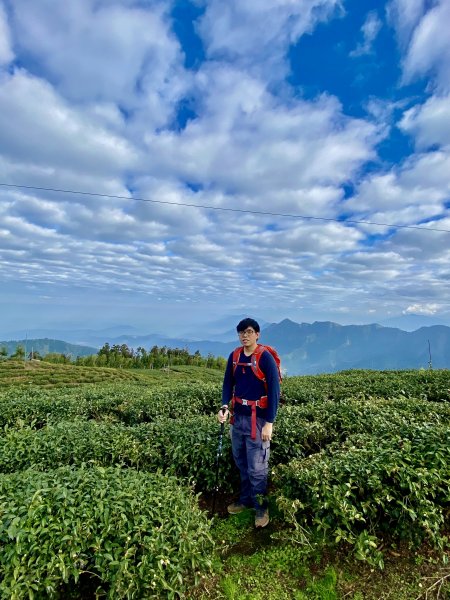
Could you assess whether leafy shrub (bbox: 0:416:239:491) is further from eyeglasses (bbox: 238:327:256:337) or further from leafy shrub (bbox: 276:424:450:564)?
eyeglasses (bbox: 238:327:256:337)

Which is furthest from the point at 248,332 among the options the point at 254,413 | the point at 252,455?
the point at 252,455

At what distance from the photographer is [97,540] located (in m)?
3.43

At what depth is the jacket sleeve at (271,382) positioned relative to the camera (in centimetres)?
511

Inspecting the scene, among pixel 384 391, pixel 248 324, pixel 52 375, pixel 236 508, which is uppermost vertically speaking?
pixel 248 324

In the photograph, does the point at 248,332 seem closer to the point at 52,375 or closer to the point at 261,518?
the point at 261,518

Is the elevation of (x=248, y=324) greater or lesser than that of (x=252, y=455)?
greater

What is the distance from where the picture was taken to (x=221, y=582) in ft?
13.4

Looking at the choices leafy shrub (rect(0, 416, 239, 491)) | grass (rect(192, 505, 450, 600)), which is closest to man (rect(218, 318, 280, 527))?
leafy shrub (rect(0, 416, 239, 491))

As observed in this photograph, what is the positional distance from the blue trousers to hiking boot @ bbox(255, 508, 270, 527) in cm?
7

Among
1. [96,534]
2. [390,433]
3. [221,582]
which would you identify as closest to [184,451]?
[221,582]

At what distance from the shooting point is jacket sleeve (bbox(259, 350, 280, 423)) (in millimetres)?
5113

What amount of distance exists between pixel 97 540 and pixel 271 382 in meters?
2.81

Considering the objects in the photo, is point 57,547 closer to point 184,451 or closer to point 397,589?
point 184,451

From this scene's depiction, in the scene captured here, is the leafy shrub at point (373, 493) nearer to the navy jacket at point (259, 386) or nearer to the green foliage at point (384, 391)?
the navy jacket at point (259, 386)
